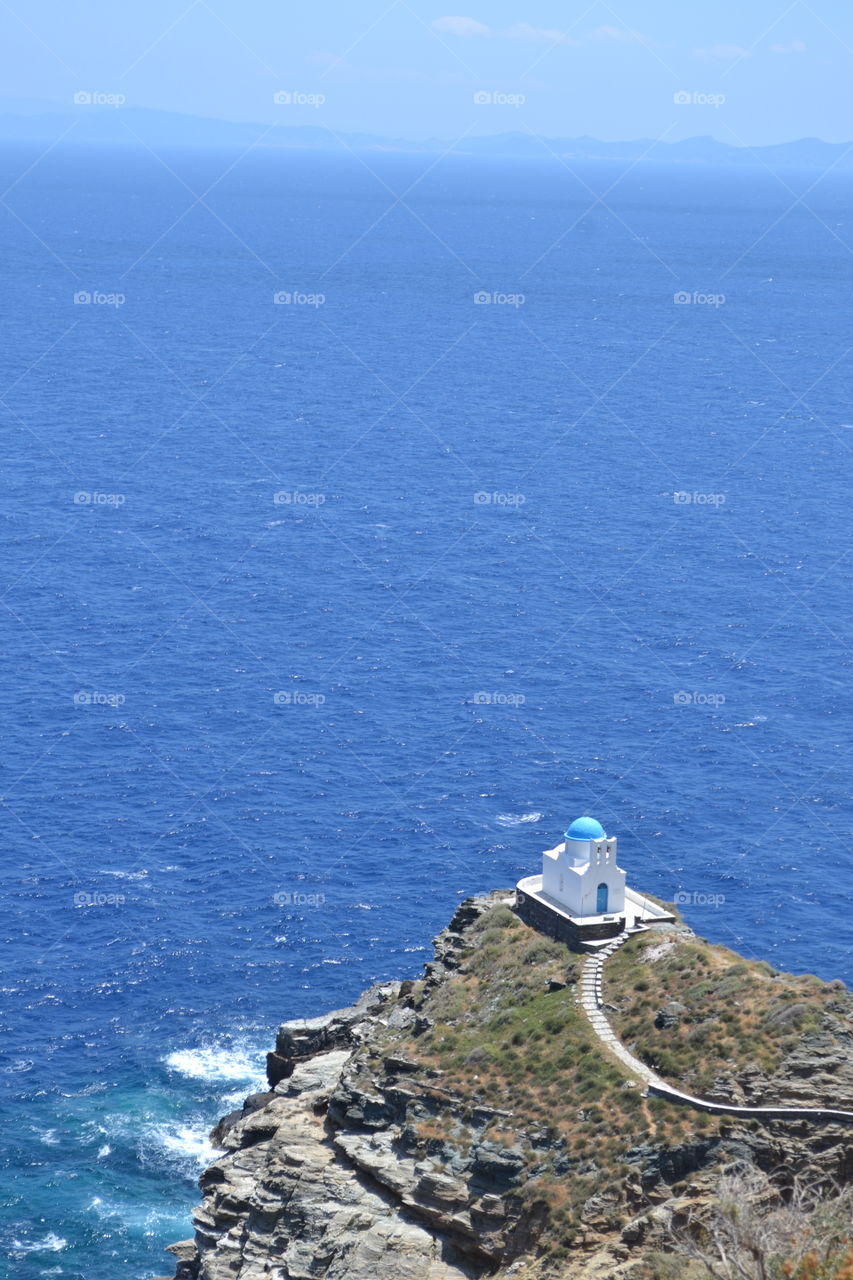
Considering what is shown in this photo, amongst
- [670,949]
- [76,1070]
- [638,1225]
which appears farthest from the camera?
[76,1070]

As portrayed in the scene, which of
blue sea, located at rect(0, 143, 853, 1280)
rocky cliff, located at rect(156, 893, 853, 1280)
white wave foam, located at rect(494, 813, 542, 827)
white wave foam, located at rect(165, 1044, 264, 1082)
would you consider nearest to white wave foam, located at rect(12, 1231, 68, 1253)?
blue sea, located at rect(0, 143, 853, 1280)

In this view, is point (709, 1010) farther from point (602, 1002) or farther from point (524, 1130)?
point (524, 1130)

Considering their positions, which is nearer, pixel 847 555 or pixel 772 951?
pixel 772 951

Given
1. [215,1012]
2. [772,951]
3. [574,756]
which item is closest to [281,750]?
[574,756]

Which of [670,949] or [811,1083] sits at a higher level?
[670,949]

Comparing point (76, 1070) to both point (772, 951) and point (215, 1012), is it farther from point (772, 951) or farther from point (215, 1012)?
point (772, 951)

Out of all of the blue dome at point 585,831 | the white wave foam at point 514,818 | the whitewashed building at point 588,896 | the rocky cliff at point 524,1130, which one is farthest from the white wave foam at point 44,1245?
the white wave foam at point 514,818
